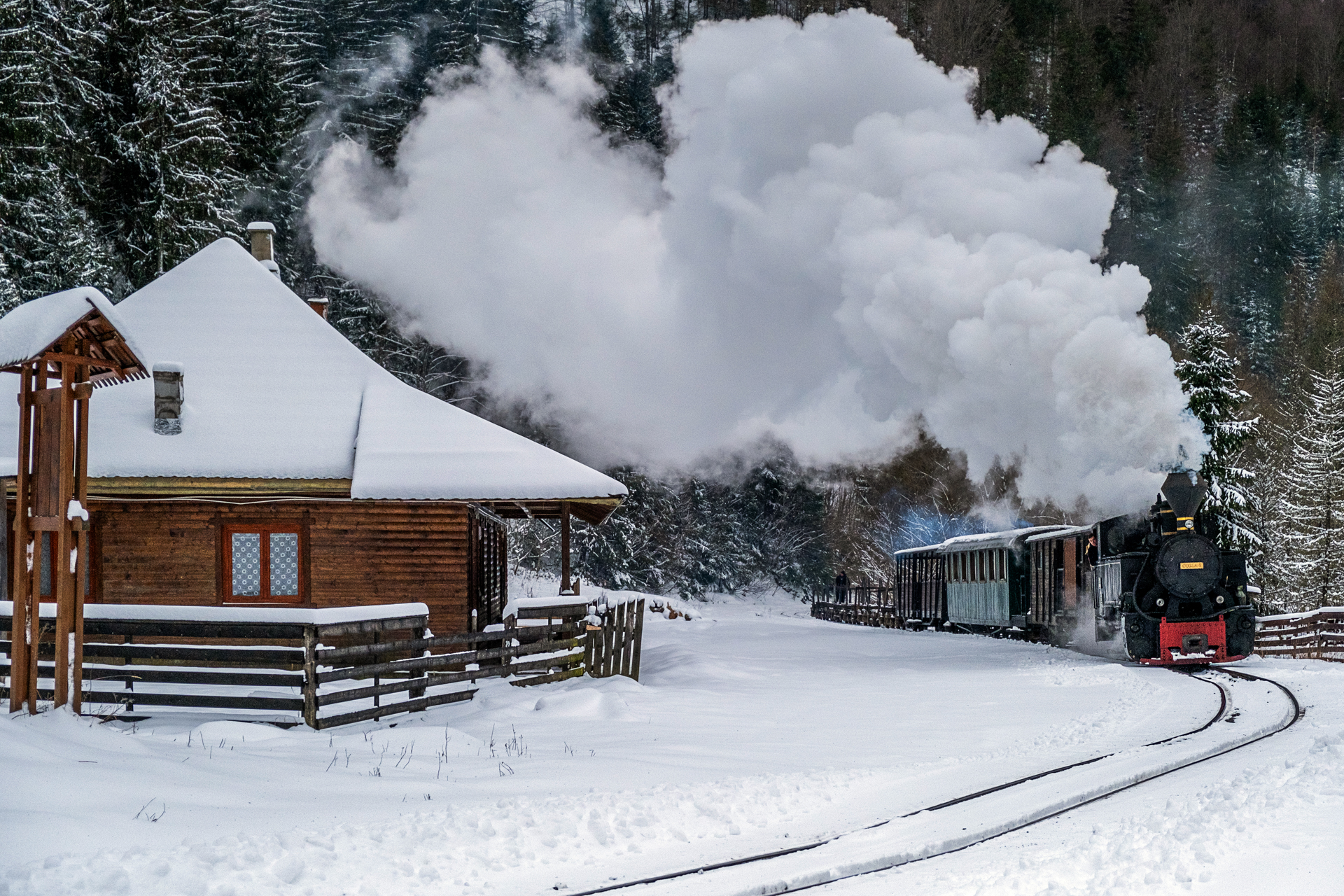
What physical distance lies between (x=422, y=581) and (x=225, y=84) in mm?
25273

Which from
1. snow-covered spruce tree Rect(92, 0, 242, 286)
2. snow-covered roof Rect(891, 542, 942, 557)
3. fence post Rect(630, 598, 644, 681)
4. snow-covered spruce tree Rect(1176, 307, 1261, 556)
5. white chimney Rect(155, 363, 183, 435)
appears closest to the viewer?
fence post Rect(630, 598, 644, 681)

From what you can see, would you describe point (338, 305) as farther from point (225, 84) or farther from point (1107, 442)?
point (1107, 442)

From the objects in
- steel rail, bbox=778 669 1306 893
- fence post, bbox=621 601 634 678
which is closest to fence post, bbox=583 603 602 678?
fence post, bbox=621 601 634 678

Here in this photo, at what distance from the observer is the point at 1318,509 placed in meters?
35.2

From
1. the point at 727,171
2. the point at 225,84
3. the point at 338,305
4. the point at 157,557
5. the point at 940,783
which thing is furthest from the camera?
the point at 338,305

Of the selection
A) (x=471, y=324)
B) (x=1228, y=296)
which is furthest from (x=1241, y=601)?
(x=1228, y=296)

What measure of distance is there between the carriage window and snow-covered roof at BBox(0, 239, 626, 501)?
4.14 feet

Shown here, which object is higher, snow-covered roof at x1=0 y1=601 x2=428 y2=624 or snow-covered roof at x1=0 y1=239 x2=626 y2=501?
snow-covered roof at x1=0 y1=239 x2=626 y2=501

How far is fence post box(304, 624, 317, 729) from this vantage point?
10891 mm

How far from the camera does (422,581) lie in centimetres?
1703

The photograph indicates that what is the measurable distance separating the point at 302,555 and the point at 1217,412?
80.5ft

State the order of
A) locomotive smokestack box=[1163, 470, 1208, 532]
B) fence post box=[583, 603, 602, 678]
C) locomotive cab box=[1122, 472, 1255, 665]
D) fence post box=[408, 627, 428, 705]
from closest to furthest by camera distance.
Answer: fence post box=[408, 627, 428, 705] < fence post box=[583, 603, 602, 678] < locomotive cab box=[1122, 472, 1255, 665] < locomotive smokestack box=[1163, 470, 1208, 532]

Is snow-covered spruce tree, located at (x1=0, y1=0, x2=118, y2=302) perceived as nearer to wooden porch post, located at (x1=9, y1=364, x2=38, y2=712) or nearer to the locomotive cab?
wooden porch post, located at (x1=9, y1=364, x2=38, y2=712)

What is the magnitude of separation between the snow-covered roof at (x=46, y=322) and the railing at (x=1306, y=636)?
21.2 m
